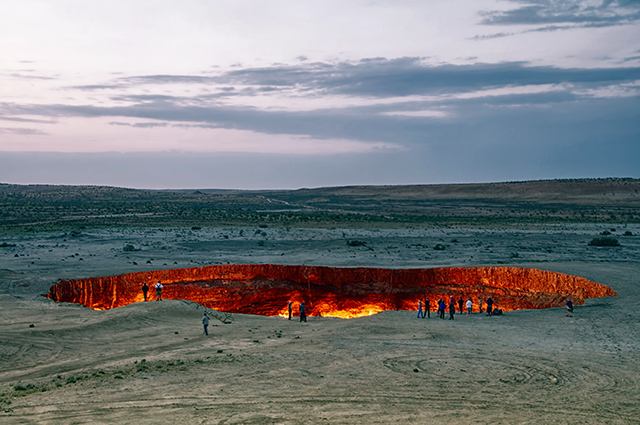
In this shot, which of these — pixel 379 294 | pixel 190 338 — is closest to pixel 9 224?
pixel 379 294

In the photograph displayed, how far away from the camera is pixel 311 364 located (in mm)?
16688

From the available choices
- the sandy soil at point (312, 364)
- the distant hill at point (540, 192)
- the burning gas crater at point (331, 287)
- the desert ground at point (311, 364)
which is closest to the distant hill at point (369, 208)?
the distant hill at point (540, 192)

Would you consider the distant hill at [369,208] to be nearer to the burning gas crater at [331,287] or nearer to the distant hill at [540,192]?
the distant hill at [540,192]

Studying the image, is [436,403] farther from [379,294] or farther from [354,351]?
[379,294]

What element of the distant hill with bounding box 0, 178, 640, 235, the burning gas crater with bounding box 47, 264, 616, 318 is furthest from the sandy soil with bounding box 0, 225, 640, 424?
the distant hill with bounding box 0, 178, 640, 235

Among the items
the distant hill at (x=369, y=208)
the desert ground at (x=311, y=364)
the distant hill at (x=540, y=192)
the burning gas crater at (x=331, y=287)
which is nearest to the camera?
the desert ground at (x=311, y=364)

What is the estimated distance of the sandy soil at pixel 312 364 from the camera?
12.5 m

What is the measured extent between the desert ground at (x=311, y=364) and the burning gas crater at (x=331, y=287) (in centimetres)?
208

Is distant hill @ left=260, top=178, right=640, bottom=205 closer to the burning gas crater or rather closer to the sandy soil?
the burning gas crater

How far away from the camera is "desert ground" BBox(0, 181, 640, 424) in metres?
12.5

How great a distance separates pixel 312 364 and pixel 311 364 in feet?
0.10

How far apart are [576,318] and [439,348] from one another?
28.1ft

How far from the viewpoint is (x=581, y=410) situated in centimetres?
1258

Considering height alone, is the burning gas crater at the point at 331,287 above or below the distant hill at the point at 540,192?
below
